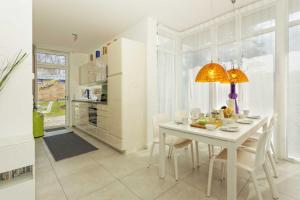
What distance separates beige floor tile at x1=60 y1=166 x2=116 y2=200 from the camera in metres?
1.86

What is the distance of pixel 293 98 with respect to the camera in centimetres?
254

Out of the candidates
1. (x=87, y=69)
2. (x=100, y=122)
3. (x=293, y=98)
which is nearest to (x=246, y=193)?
(x=293, y=98)

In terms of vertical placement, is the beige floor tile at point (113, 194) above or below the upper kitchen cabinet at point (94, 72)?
below

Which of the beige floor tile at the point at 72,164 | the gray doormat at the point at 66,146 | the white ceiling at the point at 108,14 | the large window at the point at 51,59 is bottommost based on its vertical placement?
the beige floor tile at the point at 72,164

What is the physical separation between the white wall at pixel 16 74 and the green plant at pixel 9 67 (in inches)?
1.3

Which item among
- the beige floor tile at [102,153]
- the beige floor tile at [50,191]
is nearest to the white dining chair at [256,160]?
the beige floor tile at [50,191]

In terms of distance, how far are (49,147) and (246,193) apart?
376cm

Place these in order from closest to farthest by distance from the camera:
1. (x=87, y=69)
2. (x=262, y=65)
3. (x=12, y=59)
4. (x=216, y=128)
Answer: (x=12, y=59), (x=216, y=128), (x=262, y=65), (x=87, y=69)

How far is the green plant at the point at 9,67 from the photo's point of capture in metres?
1.49

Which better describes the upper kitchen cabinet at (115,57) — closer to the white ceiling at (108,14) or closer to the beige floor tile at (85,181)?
the white ceiling at (108,14)

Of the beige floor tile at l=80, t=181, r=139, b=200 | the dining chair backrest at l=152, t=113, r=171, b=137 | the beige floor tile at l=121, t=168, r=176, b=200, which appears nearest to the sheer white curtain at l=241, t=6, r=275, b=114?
the dining chair backrest at l=152, t=113, r=171, b=137

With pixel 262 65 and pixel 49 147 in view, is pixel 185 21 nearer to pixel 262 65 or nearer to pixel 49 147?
pixel 262 65

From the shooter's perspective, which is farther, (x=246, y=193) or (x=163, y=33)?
(x=163, y=33)

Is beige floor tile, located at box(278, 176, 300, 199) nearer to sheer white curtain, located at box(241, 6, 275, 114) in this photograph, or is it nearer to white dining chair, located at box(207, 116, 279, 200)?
white dining chair, located at box(207, 116, 279, 200)
